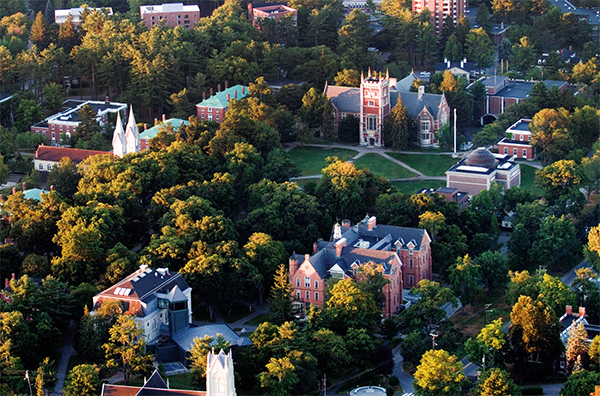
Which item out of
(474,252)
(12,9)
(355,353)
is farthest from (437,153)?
(12,9)

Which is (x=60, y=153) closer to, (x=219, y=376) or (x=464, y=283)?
(x=464, y=283)

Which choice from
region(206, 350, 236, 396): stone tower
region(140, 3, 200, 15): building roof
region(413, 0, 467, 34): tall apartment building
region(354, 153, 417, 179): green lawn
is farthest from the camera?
region(140, 3, 200, 15): building roof

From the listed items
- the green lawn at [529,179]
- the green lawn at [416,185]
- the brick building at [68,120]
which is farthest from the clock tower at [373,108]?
the brick building at [68,120]

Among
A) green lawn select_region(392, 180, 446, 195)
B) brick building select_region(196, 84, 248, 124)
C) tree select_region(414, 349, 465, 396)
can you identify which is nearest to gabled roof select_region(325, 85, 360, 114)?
brick building select_region(196, 84, 248, 124)

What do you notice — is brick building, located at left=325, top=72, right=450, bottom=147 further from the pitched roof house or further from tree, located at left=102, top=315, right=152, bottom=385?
tree, located at left=102, top=315, right=152, bottom=385

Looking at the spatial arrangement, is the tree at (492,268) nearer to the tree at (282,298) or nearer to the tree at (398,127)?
the tree at (282,298)

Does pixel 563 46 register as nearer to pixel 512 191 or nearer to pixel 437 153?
pixel 437 153
